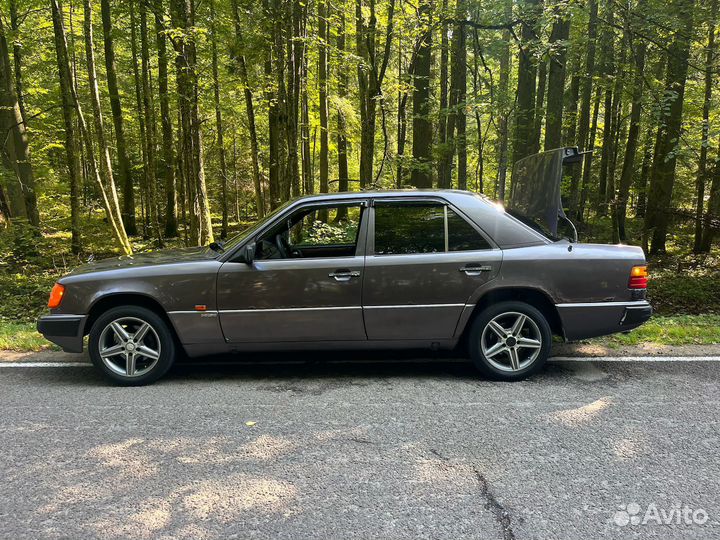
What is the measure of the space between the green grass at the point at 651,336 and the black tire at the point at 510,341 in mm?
1523

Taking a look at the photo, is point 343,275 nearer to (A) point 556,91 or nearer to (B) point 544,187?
(B) point 544,187

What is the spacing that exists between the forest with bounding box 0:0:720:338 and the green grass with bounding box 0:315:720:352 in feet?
6.77

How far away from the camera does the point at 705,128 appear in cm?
754

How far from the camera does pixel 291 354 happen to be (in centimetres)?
524

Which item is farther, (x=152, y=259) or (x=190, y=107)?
(x=190, y=107)

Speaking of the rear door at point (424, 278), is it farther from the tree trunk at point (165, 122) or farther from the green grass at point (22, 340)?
the tree trunk at point (165, 122)

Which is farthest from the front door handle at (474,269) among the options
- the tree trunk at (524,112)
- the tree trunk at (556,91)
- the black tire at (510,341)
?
the tree trunk at (524,112)

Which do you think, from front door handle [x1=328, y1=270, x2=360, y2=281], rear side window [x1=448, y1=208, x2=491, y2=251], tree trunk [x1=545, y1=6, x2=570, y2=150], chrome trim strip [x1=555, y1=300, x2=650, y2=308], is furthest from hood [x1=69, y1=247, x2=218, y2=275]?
tree trunk [x1=545, y1=6, x2=570, y2=150]

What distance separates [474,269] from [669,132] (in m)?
11.0

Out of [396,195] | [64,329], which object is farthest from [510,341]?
[64,329]

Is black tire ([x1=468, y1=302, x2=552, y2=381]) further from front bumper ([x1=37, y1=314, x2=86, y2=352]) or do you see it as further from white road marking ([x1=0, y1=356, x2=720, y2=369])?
front bumper ([x1=37, y1=314, x2=86, y2=352])

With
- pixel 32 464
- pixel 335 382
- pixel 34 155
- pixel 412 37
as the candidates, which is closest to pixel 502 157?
pixel 412 37

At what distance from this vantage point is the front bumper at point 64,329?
4.39 m

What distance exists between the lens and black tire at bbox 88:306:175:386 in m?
4.36
